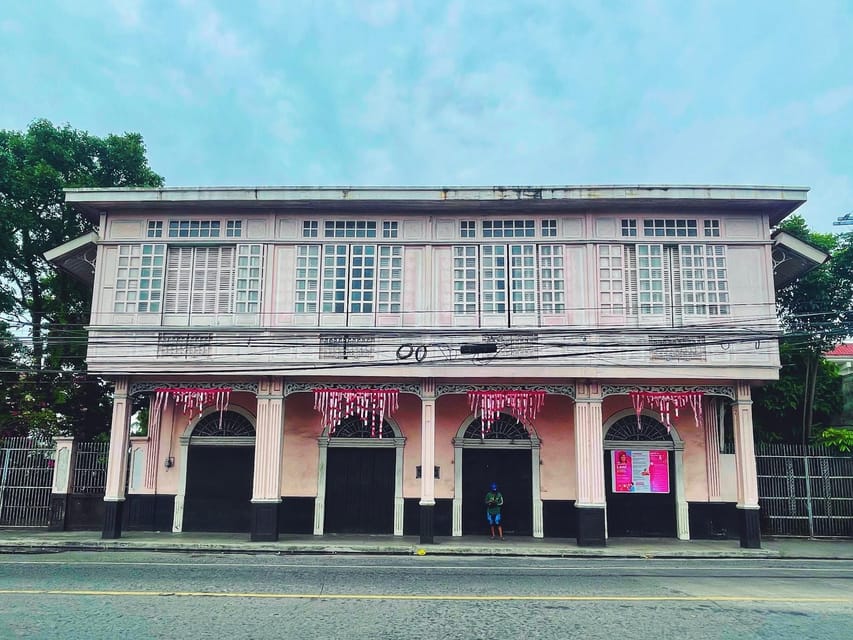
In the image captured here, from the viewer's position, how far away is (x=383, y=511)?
17.5 m

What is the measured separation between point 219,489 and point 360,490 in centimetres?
378

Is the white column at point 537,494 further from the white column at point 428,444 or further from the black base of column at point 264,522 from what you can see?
the black base of column at point 264,522

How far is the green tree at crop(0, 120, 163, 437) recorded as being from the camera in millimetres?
20516

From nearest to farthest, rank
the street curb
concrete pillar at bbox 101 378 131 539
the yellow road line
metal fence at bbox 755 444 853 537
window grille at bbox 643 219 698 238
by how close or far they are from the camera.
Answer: the yellow road line → the street curb → concrete pillar at bbox 101 378 131 539 → window grille at bbox 643 219 698 238 → metal fence at bbox 755 444 853 537

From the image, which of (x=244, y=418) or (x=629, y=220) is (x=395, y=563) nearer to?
(x=244, y=418)

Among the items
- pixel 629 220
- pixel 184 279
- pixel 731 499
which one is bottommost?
pixel 731 499

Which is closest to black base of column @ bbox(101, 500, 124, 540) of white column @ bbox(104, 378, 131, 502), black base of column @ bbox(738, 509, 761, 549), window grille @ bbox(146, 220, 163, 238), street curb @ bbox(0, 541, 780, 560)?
white column @ bbox(104, 378, 131, 502)

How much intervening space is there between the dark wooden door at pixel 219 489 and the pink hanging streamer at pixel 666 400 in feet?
33.0

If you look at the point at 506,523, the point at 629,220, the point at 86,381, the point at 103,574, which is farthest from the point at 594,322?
the point at 86,381

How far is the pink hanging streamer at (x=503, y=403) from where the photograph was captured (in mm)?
16234

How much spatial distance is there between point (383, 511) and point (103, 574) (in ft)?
26.4

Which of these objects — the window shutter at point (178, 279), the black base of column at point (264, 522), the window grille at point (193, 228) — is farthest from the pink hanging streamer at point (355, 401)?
the window grille at point (193, 228)

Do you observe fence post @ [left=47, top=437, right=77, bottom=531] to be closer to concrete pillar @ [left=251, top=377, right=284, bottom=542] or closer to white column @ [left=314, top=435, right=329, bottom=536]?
concrete pillar @ [left=251, top=377, right=284, bottom=542]

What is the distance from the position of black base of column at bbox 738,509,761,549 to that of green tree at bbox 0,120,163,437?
18799 millimetres
